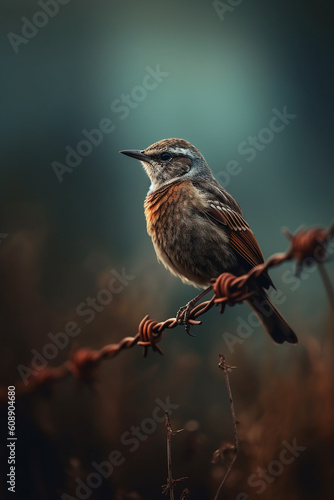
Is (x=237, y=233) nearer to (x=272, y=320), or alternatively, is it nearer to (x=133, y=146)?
(x=272, y=320)

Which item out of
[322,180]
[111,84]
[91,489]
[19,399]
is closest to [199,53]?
[111,84]

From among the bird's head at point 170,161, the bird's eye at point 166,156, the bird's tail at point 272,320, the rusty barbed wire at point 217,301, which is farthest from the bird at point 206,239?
the rusty barbed wire at point 217,301

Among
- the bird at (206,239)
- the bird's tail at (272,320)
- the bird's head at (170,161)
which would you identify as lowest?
the bird's tail at (272,320)

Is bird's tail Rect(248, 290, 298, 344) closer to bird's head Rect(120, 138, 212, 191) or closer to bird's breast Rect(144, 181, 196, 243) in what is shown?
bird's breast Rect(144, 181, 196, 243)

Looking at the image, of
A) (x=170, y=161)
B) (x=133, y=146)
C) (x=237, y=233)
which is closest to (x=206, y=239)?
(x=237, y=233)

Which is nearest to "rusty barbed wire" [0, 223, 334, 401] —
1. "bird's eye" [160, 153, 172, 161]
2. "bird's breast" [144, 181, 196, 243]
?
"bird's breast" [144, 181, 196, 243]

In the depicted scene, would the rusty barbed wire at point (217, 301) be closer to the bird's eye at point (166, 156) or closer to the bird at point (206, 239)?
the bird at point (206, 239)
